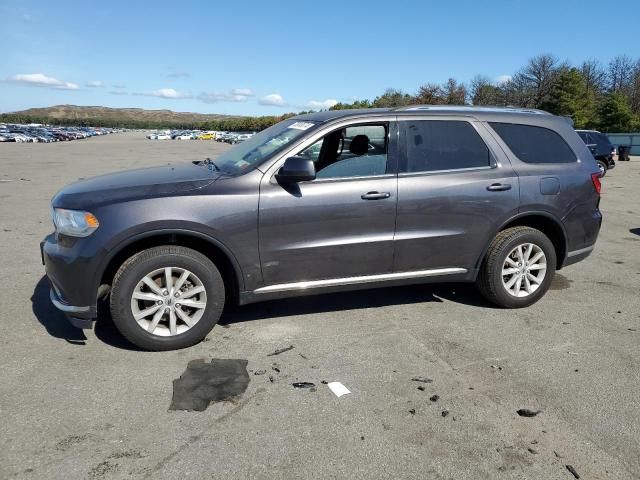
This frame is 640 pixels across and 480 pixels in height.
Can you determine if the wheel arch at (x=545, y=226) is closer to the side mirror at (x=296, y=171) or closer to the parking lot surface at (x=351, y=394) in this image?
the parking lot surface at (x=351, y=394)

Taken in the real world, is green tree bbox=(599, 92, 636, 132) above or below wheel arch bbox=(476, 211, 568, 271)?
above

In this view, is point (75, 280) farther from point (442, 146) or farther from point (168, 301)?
point (442, 146)

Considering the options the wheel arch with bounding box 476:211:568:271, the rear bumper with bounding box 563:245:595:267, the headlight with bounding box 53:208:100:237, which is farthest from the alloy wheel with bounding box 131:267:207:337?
the rear bumper with bounding box 563:245:595:267

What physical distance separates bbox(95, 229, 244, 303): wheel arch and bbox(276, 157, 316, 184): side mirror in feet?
2.32

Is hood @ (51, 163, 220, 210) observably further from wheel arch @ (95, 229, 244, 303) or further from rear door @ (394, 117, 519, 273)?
rear door @ (394, 117, 519, 273)

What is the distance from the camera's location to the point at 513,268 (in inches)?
193

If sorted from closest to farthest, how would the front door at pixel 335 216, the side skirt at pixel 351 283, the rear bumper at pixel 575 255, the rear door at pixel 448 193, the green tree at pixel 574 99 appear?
the front door at pixel 335 216 → the side skirt at pixel 351 283 → the rear door at pixel 448 193 → the rear bumper at pixel 575 255 → the green tree at pixel 574 99

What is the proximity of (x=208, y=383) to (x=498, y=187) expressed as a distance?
297cm

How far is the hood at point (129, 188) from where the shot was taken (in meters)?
3.81

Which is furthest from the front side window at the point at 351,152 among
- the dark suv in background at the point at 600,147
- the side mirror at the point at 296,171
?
the dark suv in background at the point at 600,147

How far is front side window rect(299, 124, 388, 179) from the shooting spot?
4352mm

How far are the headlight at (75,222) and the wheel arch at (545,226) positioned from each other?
10.7 ft

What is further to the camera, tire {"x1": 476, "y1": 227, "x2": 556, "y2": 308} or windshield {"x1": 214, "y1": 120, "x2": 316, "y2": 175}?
tire {"x1": 476, "y1": 227, "x2": 556, "y2": 308}

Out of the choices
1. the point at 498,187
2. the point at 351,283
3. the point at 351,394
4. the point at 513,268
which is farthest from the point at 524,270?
the point at 351,394
